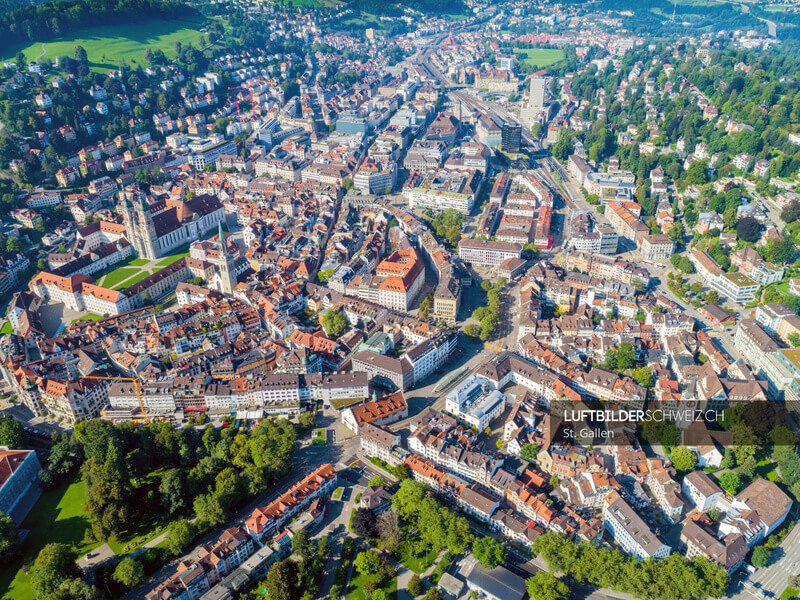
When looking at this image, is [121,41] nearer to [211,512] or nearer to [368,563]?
[211,512]

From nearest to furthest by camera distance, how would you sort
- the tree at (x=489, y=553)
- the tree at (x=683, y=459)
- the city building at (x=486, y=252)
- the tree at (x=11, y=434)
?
the tree at (x=489, y=553) → the tree at (x=683, y=459) → the tree at (x=11, y=434) → the city building at (x=486, y=252)

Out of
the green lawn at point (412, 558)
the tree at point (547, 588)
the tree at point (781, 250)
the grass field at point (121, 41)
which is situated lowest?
the green lawn at point (412, 558)

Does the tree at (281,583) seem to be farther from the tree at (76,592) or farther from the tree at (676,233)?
the tree at (676,233)

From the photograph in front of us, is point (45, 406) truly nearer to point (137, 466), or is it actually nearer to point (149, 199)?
point (137, 466)

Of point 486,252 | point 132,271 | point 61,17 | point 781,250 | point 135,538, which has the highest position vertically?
point 61,17

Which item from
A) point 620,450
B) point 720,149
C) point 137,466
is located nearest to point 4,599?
point 137,466

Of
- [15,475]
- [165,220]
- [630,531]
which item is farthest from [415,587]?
[165,220]

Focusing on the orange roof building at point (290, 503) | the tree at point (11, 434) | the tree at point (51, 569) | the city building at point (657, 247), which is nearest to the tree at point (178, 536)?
the orange roof building at point (290, 503)

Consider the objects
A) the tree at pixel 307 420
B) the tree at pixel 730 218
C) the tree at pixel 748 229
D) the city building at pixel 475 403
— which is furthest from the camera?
the tree at pixel 730 218
